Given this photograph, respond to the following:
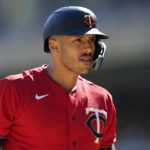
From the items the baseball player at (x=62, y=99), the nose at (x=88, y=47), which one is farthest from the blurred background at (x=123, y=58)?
the nose at (x=88, y=47)

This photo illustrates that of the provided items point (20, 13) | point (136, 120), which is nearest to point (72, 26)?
point (136, 120)

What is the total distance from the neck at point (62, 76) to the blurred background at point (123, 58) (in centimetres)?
500

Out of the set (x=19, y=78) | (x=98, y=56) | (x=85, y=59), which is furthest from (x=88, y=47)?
(x=19, y=78)

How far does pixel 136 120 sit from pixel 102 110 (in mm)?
6150

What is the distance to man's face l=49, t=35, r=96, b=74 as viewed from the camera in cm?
321

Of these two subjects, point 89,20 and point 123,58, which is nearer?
point 89,20

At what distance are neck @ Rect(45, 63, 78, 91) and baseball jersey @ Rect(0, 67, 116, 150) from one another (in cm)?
5

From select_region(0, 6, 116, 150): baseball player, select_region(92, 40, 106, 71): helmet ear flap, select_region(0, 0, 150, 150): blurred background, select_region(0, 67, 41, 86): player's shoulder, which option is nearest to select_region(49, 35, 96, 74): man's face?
select_region(0, 6, 116, 150): baseball player

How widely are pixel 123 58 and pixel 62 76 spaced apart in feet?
23.1

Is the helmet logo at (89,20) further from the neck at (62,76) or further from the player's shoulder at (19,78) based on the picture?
the player's shoulder at (19,78)

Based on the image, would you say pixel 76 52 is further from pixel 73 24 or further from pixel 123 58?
pixel 123 58

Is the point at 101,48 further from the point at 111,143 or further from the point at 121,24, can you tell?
the point at 121,24

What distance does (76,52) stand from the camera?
3.21 metres

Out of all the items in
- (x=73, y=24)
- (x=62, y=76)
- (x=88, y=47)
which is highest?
(x=73, y=24)
